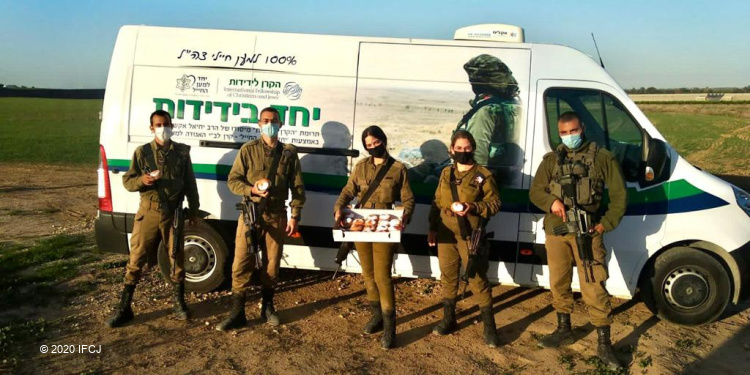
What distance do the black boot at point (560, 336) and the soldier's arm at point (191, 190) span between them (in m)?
3.43

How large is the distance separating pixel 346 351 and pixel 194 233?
215 cm

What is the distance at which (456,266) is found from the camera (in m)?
4.85

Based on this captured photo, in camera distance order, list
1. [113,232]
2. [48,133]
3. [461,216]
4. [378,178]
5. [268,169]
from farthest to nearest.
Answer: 1. [48,133]
2. [113,232]
3. [268,169]
4. [378,178]
5. [461,216]

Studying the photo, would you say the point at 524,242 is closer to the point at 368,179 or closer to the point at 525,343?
the point at 525,343

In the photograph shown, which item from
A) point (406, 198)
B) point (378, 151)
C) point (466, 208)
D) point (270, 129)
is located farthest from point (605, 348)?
point (270, 129)

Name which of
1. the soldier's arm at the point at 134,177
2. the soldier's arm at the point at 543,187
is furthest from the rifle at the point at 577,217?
the soldier's arm at the point at 134,177

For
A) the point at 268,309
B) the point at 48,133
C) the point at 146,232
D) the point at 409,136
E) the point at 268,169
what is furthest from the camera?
the point at 48,133

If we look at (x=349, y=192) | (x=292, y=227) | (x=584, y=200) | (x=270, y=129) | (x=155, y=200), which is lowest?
(x=292, y=227)

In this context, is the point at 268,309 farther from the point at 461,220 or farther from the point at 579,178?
the point at 579,178

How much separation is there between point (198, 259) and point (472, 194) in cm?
304

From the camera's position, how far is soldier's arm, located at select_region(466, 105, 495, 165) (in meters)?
5.21

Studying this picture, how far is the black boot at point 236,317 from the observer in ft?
16.2

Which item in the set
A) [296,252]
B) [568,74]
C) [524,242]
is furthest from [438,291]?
[568,74]

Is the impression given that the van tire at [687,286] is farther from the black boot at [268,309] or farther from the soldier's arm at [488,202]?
the black boot at [268,309]
